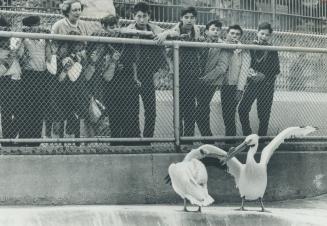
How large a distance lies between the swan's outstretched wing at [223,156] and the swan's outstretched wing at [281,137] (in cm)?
Result: 31

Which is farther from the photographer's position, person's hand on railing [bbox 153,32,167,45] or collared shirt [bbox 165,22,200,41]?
collared shirt [bbox 165,22,200,41]

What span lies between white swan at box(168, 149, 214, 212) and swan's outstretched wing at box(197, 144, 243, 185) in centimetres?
8

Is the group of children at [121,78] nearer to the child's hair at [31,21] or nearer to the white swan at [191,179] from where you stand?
the child's hair at [31,21]

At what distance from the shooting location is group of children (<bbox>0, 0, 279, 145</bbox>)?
9.78 m

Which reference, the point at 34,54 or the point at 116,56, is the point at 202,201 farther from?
the point at 34,54

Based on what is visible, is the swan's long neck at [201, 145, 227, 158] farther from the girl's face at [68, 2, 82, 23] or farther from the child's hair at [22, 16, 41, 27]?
the child's hair at [22, 16, 41, 27]

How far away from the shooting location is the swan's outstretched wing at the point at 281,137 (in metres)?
10.3

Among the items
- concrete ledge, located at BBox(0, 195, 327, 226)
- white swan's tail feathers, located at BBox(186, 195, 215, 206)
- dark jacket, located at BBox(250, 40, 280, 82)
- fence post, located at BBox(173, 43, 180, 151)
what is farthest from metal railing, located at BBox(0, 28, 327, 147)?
white swan's tail feathers, located at BBox(186, 195, 215, 206)

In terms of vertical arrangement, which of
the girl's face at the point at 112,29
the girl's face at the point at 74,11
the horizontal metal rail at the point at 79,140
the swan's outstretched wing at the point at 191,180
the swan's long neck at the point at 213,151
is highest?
the girl's face at the point at 74,11

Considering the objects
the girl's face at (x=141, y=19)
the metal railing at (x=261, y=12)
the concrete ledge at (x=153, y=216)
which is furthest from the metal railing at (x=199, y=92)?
the metal railing at (x=261, y=12)

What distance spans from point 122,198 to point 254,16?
8.08 meters

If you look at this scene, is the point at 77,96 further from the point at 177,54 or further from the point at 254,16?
the point at 254,16

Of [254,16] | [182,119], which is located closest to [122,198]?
[182,119]

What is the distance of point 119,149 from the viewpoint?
10320 mm
